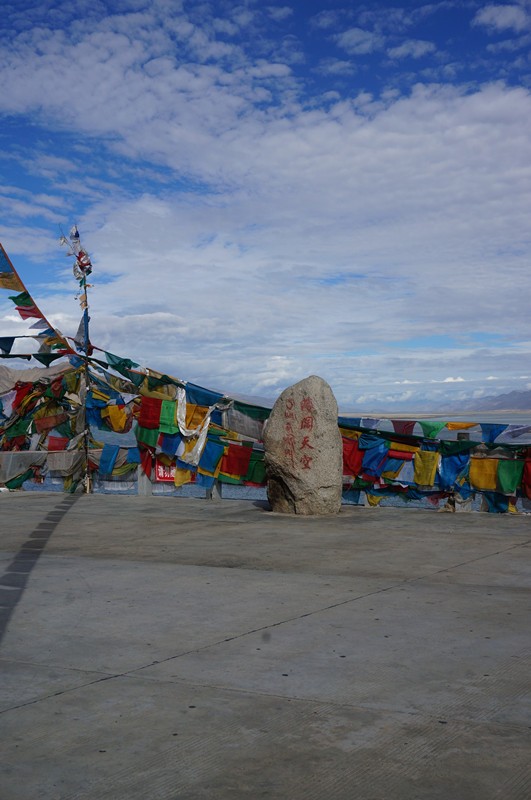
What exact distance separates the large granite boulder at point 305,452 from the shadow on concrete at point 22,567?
321 cm

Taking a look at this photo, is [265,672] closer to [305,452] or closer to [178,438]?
[305,452]

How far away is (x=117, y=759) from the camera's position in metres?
3.73

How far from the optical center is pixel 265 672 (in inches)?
194

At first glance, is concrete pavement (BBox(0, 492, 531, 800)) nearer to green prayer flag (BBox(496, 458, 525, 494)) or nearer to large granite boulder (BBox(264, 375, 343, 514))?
large granite boulder (BBox(264, 375, 343, 514))

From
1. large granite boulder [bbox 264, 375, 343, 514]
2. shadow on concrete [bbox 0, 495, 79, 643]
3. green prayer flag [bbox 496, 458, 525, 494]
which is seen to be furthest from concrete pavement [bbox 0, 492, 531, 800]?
green prayer flag [bbox 496, 458, 525, 494]

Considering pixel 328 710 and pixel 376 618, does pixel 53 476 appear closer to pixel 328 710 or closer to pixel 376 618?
pixel 376 618

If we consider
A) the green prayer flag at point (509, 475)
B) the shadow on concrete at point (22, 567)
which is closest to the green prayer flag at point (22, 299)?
the shadow on concrete at point (22, 567)

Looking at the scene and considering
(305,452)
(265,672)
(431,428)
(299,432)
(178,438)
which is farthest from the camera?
A: (178,438)

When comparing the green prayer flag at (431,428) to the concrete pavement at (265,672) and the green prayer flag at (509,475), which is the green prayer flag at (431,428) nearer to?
the green prayer flag at (509,475)

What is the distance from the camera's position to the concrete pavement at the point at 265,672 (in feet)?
11.8

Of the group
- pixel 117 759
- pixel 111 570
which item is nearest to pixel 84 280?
pixel 111 570

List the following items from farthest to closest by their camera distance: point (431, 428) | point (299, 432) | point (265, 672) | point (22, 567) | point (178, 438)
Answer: point (178, 438) → point (431, 428) → point (299, 432) → point (22, 567) → point (265, 672)

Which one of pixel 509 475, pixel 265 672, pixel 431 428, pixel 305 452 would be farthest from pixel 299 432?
pixel 265 672

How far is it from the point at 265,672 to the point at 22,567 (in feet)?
13.2
